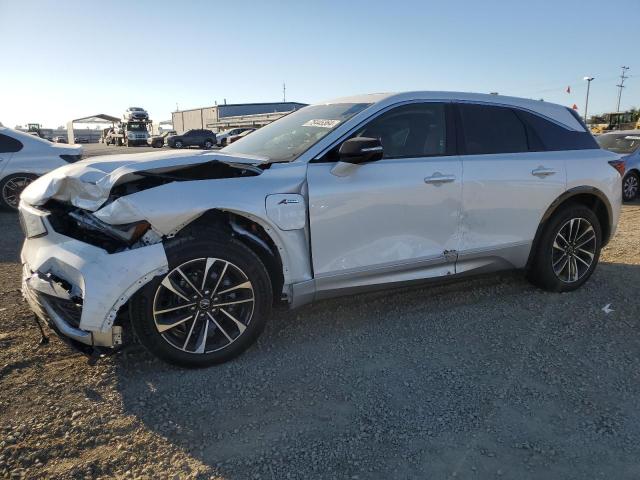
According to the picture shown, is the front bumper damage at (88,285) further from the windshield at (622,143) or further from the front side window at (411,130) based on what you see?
the windshield at (622,143)

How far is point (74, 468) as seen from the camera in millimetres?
2234

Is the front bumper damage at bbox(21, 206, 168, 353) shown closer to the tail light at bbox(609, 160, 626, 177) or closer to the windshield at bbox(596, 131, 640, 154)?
the tail light at bbox(609, 160, 626, 177)

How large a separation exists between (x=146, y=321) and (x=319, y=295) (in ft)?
3.82

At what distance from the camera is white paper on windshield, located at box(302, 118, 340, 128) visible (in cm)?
365

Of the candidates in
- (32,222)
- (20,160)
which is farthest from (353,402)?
(20,160)

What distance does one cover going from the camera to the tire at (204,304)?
113 inches

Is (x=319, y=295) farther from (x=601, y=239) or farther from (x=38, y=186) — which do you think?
(x=601, y=239)

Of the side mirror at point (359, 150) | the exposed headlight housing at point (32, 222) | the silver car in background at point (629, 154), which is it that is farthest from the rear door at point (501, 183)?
the silver car in background at point (629, 154)

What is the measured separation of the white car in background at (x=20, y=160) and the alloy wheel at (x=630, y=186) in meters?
11.1

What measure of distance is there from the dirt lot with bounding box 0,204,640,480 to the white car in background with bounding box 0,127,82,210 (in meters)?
5.30

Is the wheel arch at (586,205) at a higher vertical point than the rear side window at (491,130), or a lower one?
lower

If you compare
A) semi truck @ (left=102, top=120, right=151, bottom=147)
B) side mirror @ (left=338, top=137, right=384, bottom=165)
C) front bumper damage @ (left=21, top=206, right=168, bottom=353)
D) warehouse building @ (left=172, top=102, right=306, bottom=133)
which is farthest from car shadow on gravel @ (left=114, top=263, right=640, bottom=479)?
warehouse building @ (left=172, top=102, right=306, bottom=133)

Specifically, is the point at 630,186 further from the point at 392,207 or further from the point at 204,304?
the point at 204,304

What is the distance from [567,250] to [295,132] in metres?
2.71
